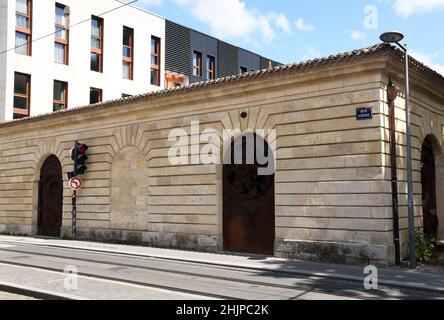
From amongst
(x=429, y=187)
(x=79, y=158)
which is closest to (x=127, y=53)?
(x=79, y=158)

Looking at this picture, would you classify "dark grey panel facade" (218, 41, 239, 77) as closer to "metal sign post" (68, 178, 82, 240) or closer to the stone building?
the stone building

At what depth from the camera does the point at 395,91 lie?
1334 cm

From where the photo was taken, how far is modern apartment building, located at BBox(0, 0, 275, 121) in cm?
3266

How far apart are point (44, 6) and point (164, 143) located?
21863 millimetres

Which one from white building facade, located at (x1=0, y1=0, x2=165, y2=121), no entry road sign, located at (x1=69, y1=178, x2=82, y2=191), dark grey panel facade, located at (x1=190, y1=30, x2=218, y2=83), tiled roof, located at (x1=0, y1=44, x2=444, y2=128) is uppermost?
dark grey panel facade, located at (x1=190, y1=30, x2=218, y2=83)

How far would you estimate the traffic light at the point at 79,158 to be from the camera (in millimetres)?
20281

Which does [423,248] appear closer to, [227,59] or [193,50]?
[193,50]

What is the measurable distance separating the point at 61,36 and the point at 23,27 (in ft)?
10.0

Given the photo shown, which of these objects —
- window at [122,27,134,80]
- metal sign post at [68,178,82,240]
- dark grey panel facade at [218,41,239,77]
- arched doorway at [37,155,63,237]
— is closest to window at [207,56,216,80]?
dark grey panel facade at [218,41,239,77]

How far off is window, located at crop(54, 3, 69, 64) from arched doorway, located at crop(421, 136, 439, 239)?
27.6m

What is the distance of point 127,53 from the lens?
39844 mm

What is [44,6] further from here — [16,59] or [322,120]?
[322,120]

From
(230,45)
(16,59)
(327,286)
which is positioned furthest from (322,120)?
(230,45)

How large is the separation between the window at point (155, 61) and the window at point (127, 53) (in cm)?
234
